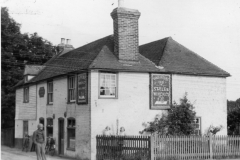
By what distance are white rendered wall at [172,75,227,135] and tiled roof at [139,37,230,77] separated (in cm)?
40

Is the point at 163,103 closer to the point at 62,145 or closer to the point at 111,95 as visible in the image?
the point at 111,95

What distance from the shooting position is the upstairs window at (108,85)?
21250 millimetres

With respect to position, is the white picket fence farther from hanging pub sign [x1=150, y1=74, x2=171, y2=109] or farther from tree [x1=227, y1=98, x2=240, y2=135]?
tree [x1=227, y1=98, x2=240, y2=135]

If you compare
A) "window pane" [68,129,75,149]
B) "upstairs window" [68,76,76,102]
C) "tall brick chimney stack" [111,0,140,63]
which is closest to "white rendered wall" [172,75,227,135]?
"tall brick chimney stack" [111,0,140,63]

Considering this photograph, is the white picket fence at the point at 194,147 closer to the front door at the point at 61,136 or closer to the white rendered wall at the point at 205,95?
the white rendered wall at the point at 205,95

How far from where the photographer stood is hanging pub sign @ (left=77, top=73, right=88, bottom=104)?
2141cm

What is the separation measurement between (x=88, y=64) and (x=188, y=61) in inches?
274

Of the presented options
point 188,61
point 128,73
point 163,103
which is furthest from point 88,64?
point 188,61

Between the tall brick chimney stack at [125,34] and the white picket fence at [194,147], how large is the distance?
5.36 meters

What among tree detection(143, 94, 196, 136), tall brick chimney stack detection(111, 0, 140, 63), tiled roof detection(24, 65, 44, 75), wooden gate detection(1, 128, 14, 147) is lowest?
wooden gate detection(1, 128, 14, 147)

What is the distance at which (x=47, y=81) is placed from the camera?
2695cm

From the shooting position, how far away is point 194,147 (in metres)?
19.9

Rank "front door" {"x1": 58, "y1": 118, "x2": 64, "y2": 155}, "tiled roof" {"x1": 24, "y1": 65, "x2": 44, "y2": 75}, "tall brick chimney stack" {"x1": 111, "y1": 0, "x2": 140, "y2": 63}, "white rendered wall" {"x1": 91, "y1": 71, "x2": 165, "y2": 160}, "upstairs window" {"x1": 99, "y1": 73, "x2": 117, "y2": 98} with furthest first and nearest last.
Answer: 1. "tiled roof" {"x1": 24, "y1": 65, "x2": 44, "y2": 75}
2. "front door" {"x1": 58, "y1": 118, "x2": 64, "y2": 155}
3. "tall brick chimney stack" {"x1": 111, "y1": 0, "x2": 140, "y2": 63}
4. "upstairs window" {"x1": 99, "y1": 73, "x2": 117, "y2": 98}
5. "white rendered wall" {"x1": 91, "y1": 71, "x2": 165, "y2": 160}

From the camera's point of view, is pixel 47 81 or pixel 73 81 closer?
pixel 73 81
